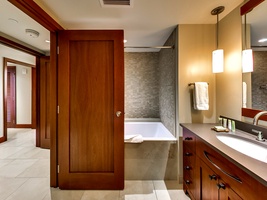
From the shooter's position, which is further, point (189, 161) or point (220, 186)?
point (189, 161)

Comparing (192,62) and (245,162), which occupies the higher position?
(192,62)

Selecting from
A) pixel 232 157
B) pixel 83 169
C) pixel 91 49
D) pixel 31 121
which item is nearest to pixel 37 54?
pixel 91 49

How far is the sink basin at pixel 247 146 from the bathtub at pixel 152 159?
88 centimetres

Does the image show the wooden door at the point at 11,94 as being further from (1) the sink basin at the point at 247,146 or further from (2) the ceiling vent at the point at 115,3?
(1) the sink basin at the point at 247,146

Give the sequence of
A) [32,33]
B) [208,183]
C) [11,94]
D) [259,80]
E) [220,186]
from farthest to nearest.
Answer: [11,94], [32,33], [259,80], [208,183], [220,186]

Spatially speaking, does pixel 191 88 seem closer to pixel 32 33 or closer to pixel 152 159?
pixel 152 159

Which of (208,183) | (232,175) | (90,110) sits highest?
(90,110)

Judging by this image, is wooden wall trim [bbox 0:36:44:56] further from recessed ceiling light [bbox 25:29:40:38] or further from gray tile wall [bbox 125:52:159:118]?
gray tile wall [bbox 125:52:159:118]

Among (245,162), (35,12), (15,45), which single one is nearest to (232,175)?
(245,162)

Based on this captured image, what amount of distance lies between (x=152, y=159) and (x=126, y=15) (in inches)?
76.5

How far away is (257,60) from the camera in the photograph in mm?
1668

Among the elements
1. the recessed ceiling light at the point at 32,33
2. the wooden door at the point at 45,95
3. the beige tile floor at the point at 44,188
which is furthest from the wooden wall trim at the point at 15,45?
the beige tile floor at the point at 44,188

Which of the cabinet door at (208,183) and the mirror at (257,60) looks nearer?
the cabinet door at (208,183)

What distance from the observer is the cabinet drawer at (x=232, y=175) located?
0.92 meters
